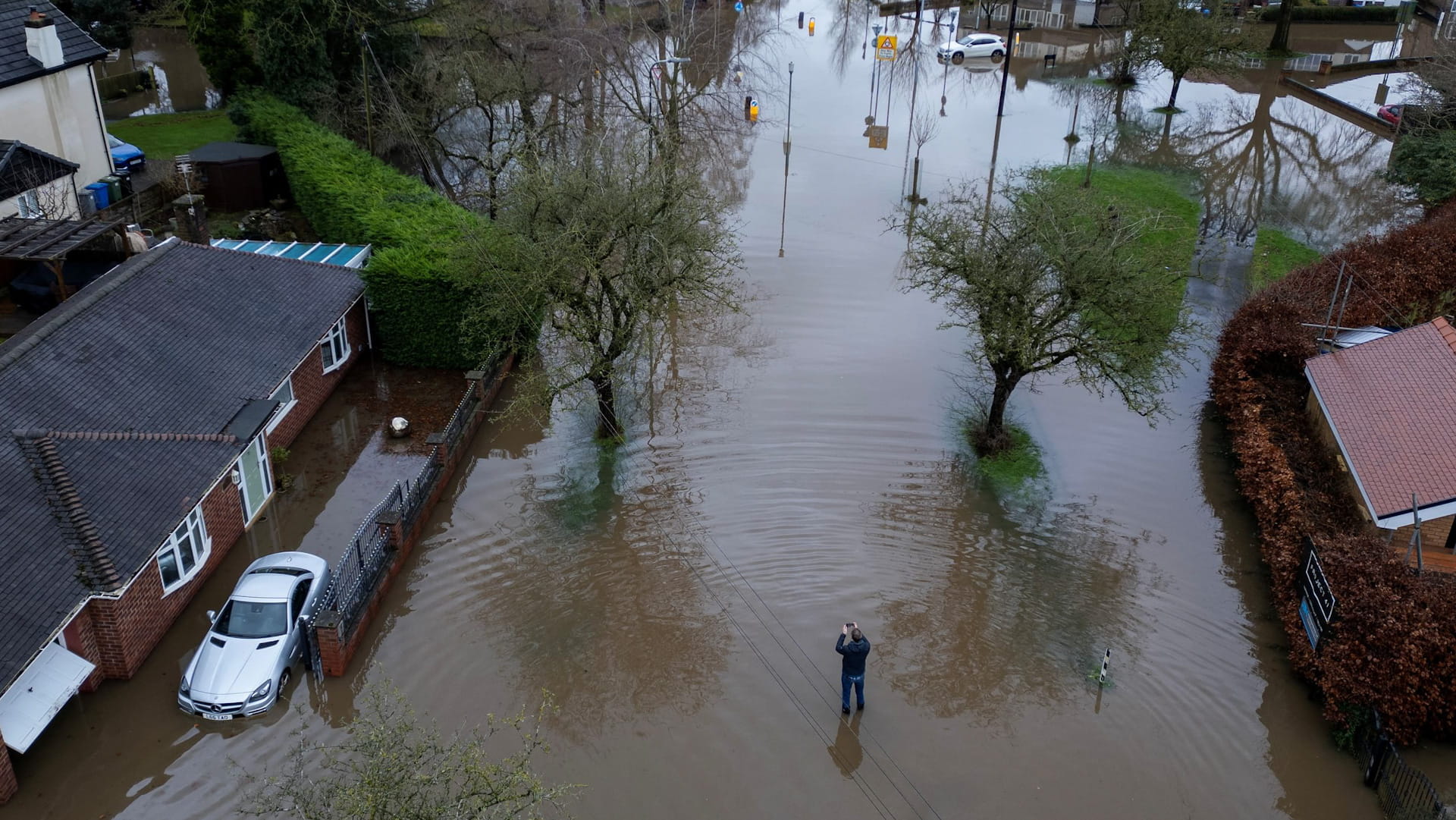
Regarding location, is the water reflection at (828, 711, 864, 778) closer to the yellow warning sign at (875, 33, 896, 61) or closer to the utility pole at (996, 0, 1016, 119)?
the utility pole at (996, 0, 1016, 119)

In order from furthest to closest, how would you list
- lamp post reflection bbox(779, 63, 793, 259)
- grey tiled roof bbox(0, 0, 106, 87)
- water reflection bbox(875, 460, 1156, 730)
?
lamp post reflection bbox(779, 63, 793, 259)
grey tiled roof bbox(0, 0, 106, 87)
water reflection bbox(875, 460, 1156, 730)

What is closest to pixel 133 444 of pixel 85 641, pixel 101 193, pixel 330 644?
pixel 85 641

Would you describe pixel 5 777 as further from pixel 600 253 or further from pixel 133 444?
pixel 600 253

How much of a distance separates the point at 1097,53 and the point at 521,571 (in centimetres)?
4880

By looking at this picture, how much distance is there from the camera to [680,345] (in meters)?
25.9

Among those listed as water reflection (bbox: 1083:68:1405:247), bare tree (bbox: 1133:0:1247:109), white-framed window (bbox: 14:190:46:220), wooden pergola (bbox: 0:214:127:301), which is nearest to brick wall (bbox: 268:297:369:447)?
wooden pergola (bbox: 0:214:127:301)

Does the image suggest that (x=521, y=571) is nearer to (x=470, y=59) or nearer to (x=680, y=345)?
(x=680, y=345)

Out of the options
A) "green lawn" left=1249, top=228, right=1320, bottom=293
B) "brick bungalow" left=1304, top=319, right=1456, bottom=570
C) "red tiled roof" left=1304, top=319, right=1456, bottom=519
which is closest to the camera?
"brick bungalow" left=1304, top=319, right=1456, bottom=570

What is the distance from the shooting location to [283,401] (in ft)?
68.2

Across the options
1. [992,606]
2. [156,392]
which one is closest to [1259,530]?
[992,606]

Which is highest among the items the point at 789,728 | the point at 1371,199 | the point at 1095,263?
the point at 1095,263

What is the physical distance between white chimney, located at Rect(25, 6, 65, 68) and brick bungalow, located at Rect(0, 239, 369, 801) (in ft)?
31.5

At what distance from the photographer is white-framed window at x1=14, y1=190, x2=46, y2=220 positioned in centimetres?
2497

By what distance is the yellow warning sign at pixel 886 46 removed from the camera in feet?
168
